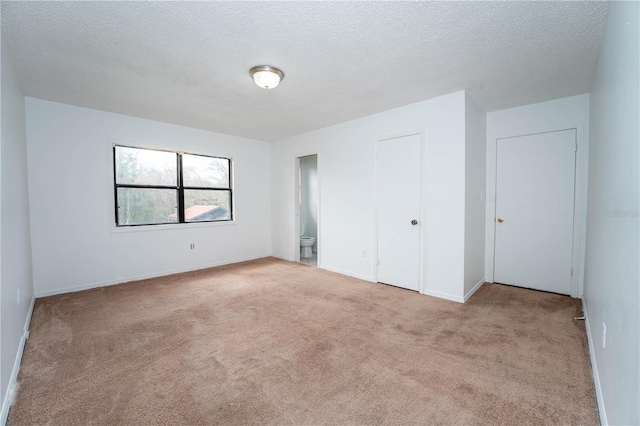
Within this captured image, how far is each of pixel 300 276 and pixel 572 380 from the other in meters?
3.22

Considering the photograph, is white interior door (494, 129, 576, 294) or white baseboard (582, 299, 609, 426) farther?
white interior door (494, 129, 576, 294)

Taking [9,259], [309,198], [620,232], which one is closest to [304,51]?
[620,232]

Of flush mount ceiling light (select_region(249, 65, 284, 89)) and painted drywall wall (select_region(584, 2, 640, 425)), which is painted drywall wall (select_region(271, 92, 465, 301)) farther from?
flush mount ceiling light (select_region(249, 65, 284, 89))

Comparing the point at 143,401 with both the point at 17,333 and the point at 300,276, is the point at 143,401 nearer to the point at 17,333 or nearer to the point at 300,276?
the point at 17,333

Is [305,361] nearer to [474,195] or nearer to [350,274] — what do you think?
[350,274]

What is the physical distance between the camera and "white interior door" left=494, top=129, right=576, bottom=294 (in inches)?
136

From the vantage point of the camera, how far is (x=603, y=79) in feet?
6.97

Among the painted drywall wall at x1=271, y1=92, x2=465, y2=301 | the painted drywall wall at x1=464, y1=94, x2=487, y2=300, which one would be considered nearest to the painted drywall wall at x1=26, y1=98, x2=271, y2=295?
the painted drywall wall at x1=271, y1=92, x2=465, y2=301

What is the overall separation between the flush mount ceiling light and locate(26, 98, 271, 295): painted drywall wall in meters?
2.59

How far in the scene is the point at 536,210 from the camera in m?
3.65

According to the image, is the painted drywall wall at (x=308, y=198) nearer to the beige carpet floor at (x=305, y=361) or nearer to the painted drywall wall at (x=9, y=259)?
the beige carpet floor at (x=305, y=361)

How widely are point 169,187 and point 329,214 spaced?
8.73 feet

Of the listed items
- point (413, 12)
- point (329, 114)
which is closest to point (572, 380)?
point (413, 12)

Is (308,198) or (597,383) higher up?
(308,198)
